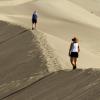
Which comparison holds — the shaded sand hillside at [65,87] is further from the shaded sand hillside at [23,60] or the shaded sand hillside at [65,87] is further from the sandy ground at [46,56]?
the shaded sand hillside at [23,60]

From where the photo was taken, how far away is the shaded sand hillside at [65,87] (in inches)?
473

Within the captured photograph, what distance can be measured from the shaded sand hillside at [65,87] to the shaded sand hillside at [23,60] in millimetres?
714

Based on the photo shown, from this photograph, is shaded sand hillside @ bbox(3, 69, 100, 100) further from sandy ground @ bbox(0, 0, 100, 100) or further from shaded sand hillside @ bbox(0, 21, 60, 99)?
shaded sand hillside @ bbox(0, 21, 60, 99)

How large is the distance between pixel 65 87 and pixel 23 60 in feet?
17.6

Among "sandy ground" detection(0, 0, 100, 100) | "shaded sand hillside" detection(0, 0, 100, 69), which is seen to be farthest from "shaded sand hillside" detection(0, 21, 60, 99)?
"shaded sand hillside" detection(0, 0, 100, 69)

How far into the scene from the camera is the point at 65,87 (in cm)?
1337

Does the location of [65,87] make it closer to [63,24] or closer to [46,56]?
[46,56]

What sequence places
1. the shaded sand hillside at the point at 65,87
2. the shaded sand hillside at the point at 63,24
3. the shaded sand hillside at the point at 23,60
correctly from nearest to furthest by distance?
the shaded sand hillside at the point at 65,87
the shaded sand hillside at the point at 23,60
the shaded sand hillside at the point at 63,24

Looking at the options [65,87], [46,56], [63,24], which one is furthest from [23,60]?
[63,24]

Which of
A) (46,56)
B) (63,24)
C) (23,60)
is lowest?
(63,24)

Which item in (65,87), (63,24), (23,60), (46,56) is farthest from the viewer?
(63,24)

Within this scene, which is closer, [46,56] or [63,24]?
[46,56]

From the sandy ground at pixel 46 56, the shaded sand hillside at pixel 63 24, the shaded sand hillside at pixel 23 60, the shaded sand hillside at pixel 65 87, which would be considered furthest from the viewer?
the shaded sand hillside at pixel 63 24

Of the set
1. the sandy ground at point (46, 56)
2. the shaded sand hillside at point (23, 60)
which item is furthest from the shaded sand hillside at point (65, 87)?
the shaded sand hillside at point (23, 60)
